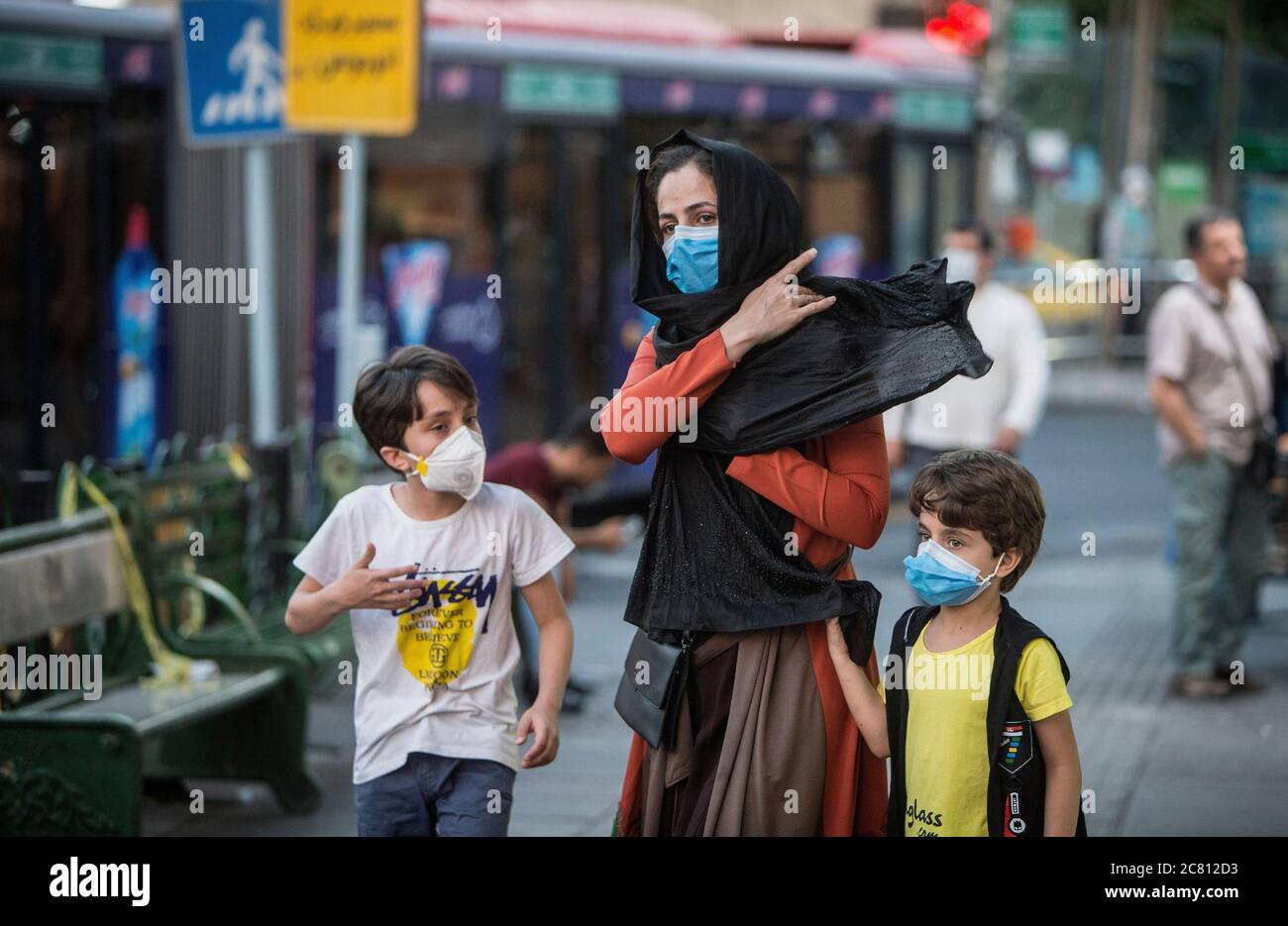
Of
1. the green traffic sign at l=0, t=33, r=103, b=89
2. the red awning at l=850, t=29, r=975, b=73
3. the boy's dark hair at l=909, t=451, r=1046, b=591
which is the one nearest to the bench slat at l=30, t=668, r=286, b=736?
the boy's dark hair at l=909, t=451, r=1046, b=591

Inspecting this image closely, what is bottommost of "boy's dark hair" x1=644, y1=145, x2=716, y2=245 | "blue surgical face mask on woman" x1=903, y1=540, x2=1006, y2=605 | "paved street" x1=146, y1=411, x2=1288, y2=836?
"paved street" x1=146, y1=411, x2=1288, y2=836

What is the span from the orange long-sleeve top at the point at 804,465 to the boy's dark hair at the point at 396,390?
47 centimetres

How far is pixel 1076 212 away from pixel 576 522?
20.6 m

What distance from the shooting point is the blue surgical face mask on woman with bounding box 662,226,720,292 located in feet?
10.7

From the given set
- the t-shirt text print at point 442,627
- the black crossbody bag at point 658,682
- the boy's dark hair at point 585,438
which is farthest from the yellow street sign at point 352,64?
the black crossbody bag at point 658,682

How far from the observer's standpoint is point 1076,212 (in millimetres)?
27719

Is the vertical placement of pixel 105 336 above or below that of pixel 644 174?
below

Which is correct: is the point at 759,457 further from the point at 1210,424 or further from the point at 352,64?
the point at 352,64

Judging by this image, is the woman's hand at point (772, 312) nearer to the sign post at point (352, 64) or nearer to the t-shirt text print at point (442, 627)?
the t-shirt text print at point (442, 627)

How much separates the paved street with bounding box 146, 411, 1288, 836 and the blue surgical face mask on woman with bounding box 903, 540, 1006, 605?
2353 millimetres

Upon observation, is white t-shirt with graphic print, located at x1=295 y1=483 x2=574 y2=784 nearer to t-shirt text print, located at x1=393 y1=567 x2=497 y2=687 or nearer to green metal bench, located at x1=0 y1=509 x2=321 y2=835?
t-shirt text print, located at x1=393 y1=567 x2=497 y2=687

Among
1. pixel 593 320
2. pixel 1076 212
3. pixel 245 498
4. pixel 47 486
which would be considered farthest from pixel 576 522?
pixel 1076 212

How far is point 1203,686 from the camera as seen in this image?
7.31 m
